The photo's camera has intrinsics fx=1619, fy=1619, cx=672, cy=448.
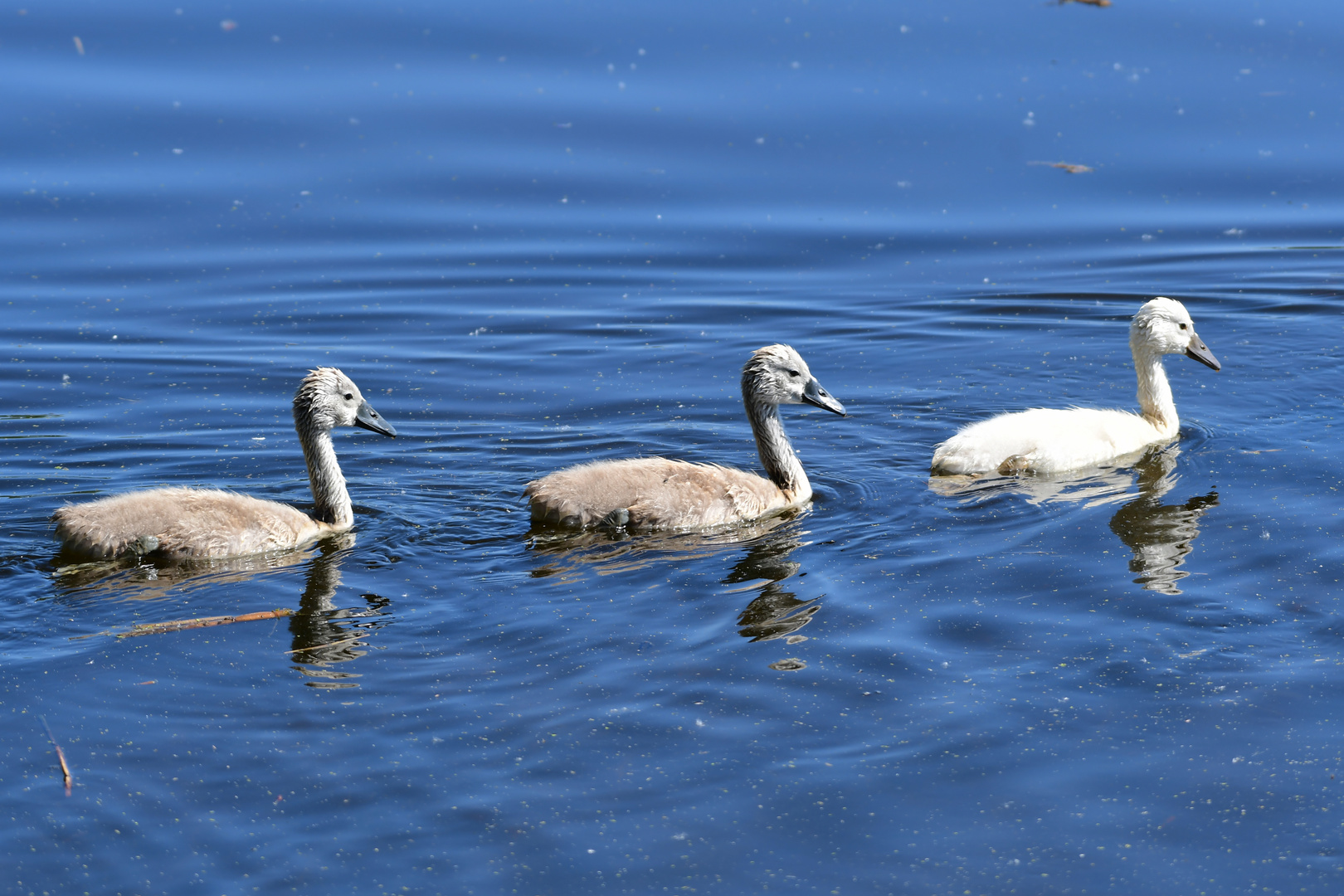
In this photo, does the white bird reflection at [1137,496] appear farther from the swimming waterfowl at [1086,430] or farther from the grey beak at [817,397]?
the grey beak at [817,397]

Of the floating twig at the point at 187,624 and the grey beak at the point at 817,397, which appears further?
the grey beak at the point at 817,397

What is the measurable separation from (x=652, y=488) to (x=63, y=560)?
292cm

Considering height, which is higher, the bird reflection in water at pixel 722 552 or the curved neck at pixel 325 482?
the curved neck at pixel 325 482

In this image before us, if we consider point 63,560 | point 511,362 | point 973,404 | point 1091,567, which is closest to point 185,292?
point 511,362

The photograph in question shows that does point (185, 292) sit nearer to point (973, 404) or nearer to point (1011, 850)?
point (973, 404)

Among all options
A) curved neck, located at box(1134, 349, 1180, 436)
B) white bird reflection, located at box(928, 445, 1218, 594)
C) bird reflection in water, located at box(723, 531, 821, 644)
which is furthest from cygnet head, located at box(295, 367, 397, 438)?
curved neck, located at box(1134, 349, 1180, 436)

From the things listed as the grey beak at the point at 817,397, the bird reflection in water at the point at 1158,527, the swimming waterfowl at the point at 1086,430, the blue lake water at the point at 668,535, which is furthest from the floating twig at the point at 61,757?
the swimming waterfowl at the point at 1086,430

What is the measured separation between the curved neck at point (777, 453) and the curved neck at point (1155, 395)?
239 centimetres

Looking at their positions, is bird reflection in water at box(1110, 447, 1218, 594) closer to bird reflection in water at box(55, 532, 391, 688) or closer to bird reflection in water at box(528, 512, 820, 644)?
bird reflection in water at box(528, 512, 820, 644)

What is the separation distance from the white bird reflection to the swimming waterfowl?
0.07m

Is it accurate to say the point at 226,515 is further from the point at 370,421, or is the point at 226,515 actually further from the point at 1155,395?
the point at 1155,395

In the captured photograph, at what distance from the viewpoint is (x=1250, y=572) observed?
25.1ft

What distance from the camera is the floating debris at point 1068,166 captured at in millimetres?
14930

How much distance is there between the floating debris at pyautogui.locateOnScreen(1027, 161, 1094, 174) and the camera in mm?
14930
